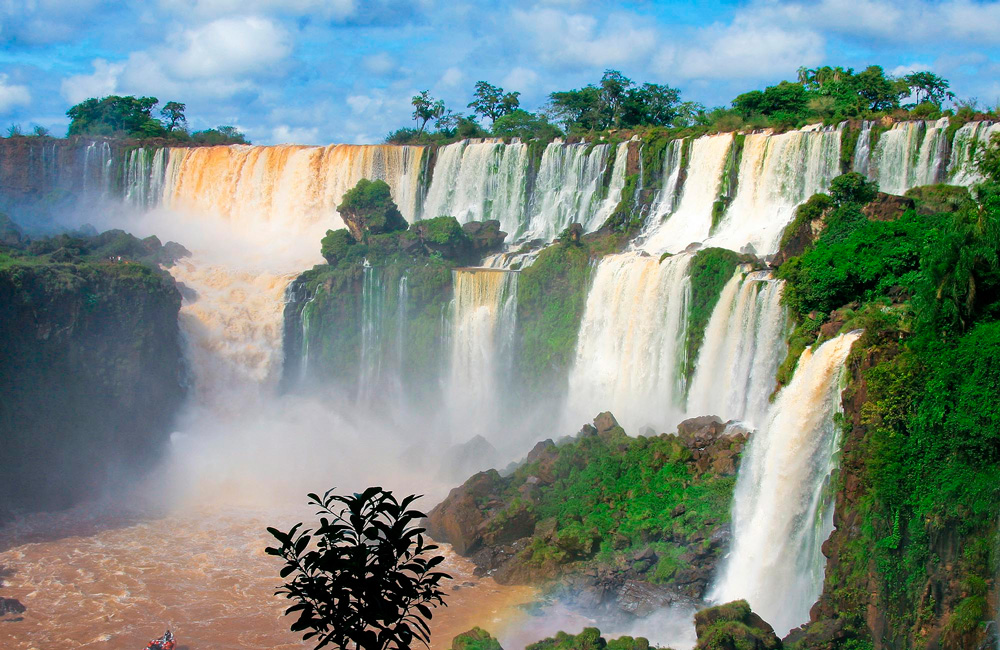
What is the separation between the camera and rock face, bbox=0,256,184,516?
23500 mm

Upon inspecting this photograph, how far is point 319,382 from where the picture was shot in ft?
99.9

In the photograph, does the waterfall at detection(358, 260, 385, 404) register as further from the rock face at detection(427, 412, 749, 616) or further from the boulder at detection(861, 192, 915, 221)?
the boulder at detection(861, 192, 915, 221)

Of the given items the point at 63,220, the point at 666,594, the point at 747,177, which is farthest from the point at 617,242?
the point at 63,220

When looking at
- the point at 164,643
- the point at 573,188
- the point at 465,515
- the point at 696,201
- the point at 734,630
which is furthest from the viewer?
the point at 573,188

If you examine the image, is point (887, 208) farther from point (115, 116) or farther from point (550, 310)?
point (115, 116)

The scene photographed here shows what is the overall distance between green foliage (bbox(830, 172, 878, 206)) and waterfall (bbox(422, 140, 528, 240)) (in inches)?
620

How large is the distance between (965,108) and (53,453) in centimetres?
2695

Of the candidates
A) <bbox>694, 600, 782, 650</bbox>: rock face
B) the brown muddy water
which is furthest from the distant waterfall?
<bbox>694, 600, 782, 650</bbox>: rock face

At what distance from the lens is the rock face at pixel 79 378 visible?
23.5m

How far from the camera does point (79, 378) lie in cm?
2491

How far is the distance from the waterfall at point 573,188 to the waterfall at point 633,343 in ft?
22.5

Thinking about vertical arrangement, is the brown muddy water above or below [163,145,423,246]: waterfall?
below

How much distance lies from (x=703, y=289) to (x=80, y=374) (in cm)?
1700

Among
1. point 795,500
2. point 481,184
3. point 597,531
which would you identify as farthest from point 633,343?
point 481,184
